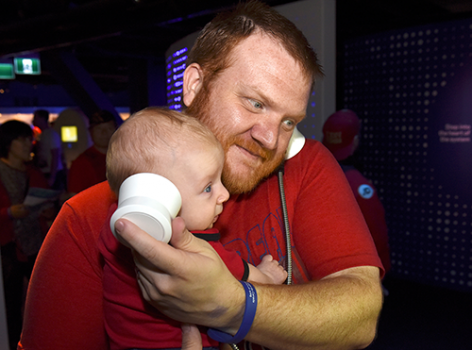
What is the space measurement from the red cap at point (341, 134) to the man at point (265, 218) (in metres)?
2.27

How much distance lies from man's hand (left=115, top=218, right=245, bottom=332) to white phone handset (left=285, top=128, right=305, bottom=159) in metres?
Answer: 0.62

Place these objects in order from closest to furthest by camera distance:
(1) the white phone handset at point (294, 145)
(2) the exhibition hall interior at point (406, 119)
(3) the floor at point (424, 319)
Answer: (1) the white phone handset at point (294, 145), (3) the floor at point (424, 319), (2) the exhibition hall interior at point (406, 119)

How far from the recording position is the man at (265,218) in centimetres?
106

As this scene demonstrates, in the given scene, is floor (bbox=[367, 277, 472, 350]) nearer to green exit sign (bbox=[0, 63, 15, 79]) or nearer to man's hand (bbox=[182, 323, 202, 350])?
man's hand (bbox=[182, 323, 202, 350])

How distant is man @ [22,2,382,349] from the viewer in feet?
3.48

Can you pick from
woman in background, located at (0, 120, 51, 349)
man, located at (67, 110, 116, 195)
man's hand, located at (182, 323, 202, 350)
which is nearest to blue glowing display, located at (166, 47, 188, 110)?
man, located at (67, 110, 116, 195)

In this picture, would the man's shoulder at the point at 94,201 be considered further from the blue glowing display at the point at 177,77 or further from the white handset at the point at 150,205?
the blue glowing display at the point at 177,77

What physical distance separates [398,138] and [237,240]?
4.75m

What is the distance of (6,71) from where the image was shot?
11773mm

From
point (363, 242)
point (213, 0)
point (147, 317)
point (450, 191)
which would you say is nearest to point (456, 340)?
point (450, 191)

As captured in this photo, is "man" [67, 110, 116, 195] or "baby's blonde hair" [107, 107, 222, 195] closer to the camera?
"baby's blonde hair" [107, 107, 222, 195]

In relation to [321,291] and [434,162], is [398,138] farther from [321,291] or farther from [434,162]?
[321,291]

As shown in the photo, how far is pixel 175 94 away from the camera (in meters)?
3.92

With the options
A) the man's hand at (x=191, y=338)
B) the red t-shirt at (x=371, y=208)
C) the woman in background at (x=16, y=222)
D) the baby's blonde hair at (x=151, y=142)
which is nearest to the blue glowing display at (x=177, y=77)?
the woman in background at (x=16, y=222)
